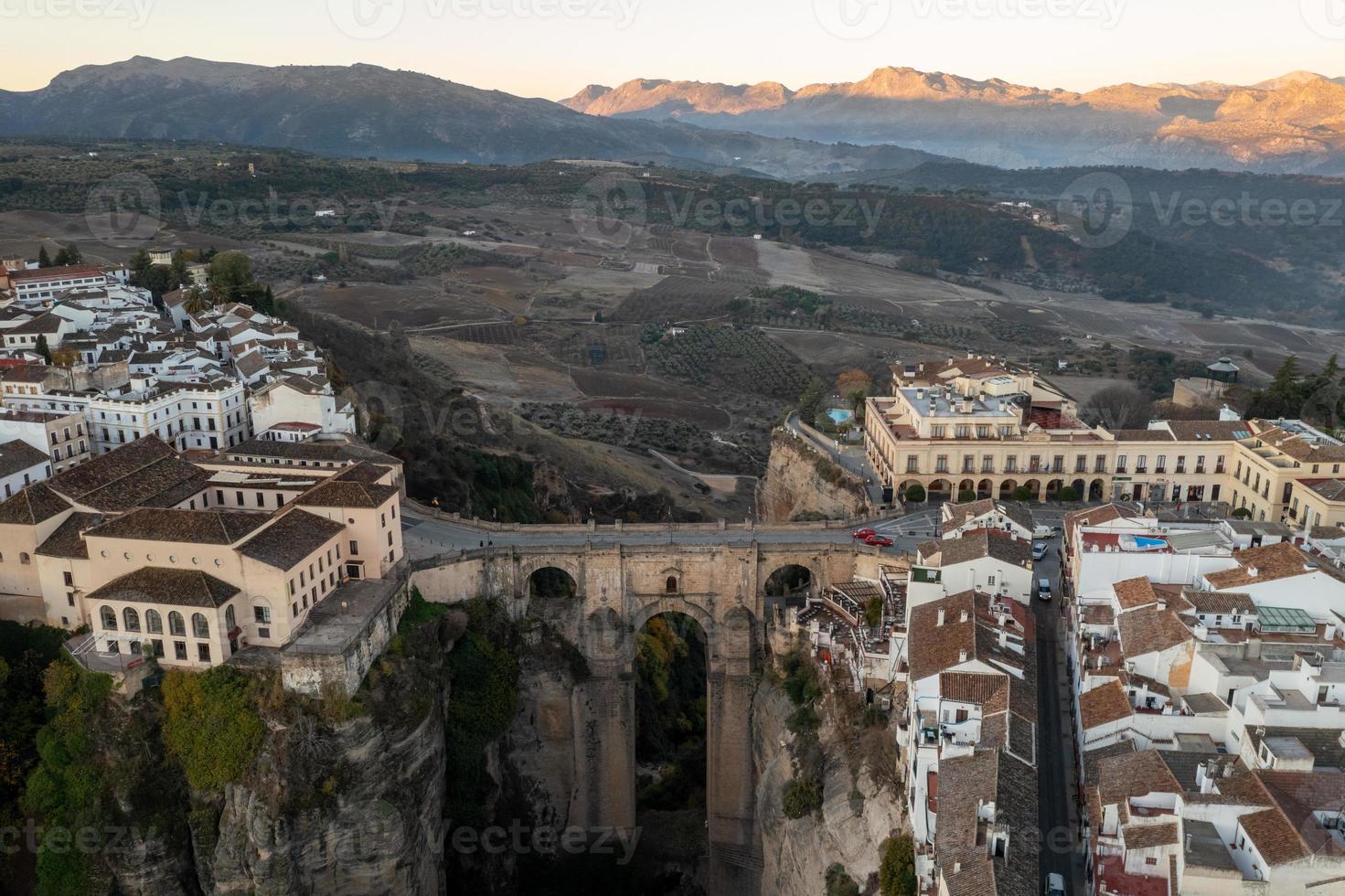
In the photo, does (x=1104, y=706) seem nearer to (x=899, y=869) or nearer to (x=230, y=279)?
(x=899, y=869)

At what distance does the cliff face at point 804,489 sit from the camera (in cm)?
6188

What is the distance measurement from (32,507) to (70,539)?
2400mm

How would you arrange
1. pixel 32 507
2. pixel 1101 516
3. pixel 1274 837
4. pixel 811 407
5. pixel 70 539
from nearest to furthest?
pixel 1274 837
pixel 70 539
pixel 32 507
pixel 1101 516
pixel 811 407

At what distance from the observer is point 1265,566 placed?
1651 inches

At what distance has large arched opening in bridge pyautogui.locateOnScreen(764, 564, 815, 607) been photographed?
52844mm

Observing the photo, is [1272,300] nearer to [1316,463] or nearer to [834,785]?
[1316,463]

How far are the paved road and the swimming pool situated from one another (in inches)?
1040

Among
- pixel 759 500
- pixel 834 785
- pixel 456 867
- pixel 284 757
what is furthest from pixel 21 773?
pixel 759 500

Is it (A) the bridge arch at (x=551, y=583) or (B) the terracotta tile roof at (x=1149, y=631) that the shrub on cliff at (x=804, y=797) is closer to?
(B) the terracotta tile roof at (x=1149, y=631)

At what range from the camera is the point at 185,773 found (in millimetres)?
40188

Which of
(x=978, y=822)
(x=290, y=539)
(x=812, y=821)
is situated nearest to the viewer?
(x=978, y=822)

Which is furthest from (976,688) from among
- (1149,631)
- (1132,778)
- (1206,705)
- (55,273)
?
(55,273)

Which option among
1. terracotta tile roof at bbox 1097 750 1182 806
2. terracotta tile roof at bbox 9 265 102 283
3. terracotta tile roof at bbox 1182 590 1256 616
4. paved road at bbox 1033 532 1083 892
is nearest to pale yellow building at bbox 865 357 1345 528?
paved road at bbox 1033 532 1083 892

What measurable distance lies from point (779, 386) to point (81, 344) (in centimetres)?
7771
